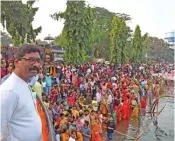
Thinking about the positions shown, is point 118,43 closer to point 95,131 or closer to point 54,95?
point 54,95

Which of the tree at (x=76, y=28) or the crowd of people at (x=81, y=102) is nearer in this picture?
the crowd of people at (x=81, y=102)

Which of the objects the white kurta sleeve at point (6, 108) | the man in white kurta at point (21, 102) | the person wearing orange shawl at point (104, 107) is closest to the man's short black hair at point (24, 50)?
the man in white kurta at point (21, 102)

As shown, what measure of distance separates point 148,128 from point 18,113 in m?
13.4

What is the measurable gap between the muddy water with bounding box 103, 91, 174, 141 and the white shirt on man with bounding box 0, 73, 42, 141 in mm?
9245

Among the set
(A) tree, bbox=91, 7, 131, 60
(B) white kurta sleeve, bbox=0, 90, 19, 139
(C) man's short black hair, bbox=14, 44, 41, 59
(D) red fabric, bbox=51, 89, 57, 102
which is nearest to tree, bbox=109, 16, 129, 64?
(A) tree, bbox=91, 7, 131, 60

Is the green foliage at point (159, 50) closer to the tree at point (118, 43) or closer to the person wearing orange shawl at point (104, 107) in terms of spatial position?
the tree at point (118, 43)

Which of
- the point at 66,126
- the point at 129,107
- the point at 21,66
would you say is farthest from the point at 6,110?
the point at 129,107

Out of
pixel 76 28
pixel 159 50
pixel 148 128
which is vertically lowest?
pixel 148 128

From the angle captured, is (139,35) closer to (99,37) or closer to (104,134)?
(99,37)

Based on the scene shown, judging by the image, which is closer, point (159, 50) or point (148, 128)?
point (148, 128)

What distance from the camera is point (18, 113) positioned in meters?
1.96

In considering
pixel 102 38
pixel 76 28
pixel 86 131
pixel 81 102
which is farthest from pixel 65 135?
pixel 102 38

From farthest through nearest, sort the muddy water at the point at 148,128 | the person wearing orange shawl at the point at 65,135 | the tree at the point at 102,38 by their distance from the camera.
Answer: the tree at the point at 102,38 < the muddy water at the point at 148,128 < the person wearing orange shawl at the point at 65,135

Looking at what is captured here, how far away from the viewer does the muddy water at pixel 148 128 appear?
1310cm
